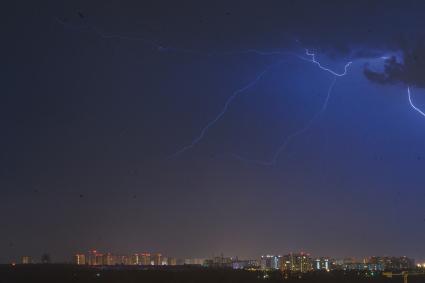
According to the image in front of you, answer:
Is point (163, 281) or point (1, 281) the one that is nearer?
point (1, 281)

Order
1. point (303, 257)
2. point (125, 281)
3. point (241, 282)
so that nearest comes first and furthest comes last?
point (125, 281) < point (241, 282) < point (303, 257)

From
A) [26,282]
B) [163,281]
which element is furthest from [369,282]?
[26,282]

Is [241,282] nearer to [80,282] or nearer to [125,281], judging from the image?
[125,281]

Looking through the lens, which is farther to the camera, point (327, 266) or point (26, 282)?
point (327, 266)

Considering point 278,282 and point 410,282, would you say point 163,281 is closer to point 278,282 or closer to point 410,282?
point 278,282

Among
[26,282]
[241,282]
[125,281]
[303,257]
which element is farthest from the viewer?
[303,257]

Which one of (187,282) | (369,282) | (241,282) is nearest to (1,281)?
(187,282)

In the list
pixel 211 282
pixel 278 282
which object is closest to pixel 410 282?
pixel 278 282

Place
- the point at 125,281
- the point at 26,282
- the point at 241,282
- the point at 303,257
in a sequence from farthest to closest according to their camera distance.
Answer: the point at 303,257, the point at 241,282, the point at 125,281, the point at 26,282

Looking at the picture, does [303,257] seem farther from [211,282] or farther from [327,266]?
[211,282]
